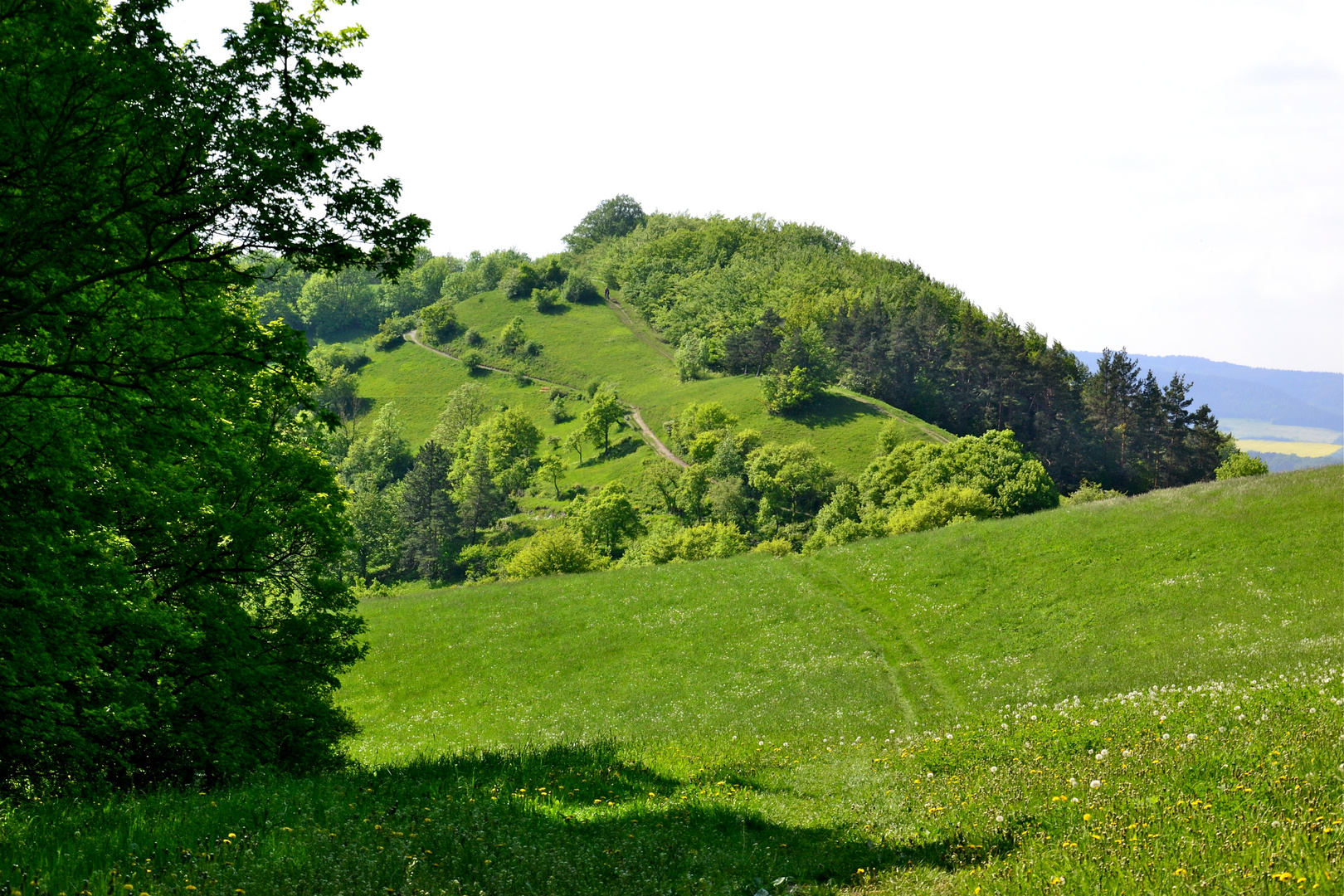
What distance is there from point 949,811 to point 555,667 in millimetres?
28922

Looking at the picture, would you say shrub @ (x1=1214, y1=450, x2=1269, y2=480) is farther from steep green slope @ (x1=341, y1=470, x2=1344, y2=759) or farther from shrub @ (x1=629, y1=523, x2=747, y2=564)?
steep green slope @ (x1=341, y1=470, x2=1344, y2=759)

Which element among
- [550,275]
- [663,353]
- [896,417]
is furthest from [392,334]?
[896,417]

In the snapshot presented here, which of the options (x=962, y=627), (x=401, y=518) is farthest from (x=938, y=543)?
(x=401, y=518)

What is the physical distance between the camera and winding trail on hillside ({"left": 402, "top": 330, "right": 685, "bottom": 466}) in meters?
120

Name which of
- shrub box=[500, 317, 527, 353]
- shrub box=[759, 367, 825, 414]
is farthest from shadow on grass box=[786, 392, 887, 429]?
shrub box=[500, 317, 527, 353]

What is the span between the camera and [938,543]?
139 ft

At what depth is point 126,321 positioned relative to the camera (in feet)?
41.7

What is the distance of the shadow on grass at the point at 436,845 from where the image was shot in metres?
7.54

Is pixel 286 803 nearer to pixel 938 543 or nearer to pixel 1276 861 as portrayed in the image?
pixel 1276 861

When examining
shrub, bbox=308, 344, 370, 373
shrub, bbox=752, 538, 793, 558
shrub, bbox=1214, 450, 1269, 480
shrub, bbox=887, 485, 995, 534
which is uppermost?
shrub, bbox=308, 344, 370, 373

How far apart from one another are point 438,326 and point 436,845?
18049 centimetres

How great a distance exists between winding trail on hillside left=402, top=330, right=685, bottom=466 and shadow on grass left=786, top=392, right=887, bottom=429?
62.9 feet

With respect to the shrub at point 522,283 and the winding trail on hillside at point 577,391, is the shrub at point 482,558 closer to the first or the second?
the winding trail on hillside at point 577,391

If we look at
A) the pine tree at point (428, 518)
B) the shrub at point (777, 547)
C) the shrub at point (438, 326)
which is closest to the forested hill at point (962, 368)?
the shrub at point (777, 547)
